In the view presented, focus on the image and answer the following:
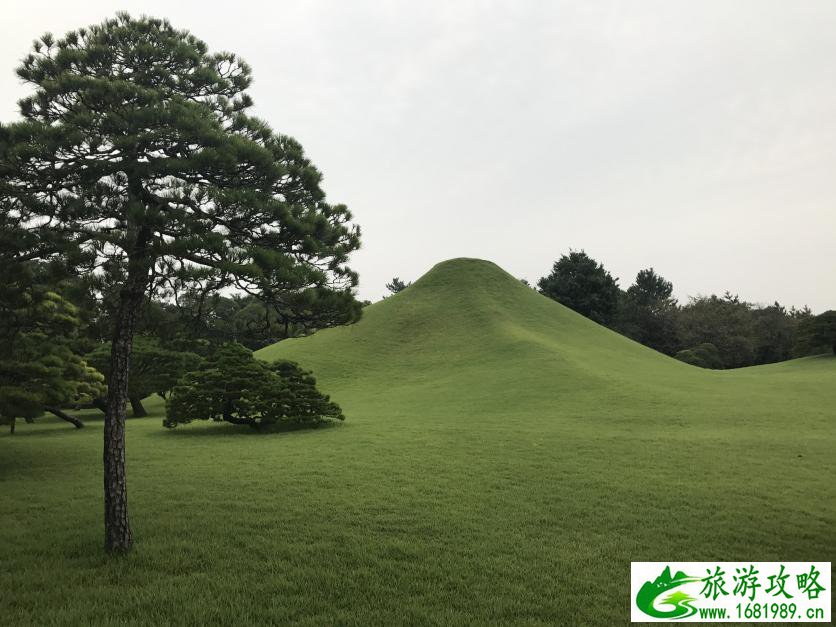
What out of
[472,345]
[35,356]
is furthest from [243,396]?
[472,345]

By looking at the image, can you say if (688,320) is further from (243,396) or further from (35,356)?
(35,356)

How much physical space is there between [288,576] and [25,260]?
19.0 feet

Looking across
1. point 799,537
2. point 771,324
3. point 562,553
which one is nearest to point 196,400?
point 562,553

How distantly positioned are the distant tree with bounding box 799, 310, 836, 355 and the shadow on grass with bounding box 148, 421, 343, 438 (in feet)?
159

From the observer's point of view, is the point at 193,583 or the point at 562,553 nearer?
the point at 193,583

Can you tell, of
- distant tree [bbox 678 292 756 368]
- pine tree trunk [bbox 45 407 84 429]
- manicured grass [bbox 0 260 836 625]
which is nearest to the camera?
manicured grass [bbox 0 260 836 625]

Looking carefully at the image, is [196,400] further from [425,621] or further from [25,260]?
[425,621]

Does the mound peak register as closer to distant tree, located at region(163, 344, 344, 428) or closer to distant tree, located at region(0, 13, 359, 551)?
distant tree, located at region(163, 344, 344, 428)

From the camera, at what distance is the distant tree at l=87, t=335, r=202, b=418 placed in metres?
28.4

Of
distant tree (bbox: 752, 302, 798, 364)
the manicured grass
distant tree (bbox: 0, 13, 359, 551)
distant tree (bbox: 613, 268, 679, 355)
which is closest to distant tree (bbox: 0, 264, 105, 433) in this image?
the manicured grass

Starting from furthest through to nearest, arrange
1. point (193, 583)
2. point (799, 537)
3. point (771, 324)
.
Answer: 1. point (771, 324)
2. point (799, 537)
3. point (193, 583)

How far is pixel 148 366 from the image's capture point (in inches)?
1145

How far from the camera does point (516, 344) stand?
131 feet

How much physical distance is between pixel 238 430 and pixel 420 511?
579 inches
